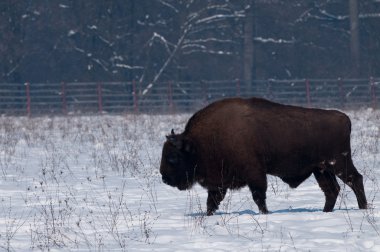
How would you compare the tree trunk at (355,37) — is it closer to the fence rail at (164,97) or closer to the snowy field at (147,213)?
the fence rail at (164,97)

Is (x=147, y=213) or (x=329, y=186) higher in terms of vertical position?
(x=329, y=186)

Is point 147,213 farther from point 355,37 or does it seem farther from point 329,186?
point 355,37

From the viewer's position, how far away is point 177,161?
10102 millimetres

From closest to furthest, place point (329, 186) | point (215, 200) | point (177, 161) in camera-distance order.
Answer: point (215, 200) < point (177, 161) < point (329, 186)

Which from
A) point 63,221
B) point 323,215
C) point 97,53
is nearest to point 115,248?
point 63,221

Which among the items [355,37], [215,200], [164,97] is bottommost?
[215,200]

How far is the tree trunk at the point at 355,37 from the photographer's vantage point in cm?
4575

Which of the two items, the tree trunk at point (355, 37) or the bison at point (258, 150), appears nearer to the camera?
the bison at point (258, 150)

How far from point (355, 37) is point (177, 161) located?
3716 cm

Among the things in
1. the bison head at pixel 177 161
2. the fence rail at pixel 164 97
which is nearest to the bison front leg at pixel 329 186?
the bison head at pixel 177 161

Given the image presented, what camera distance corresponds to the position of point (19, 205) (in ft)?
35.6

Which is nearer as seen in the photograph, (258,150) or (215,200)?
(258,150)

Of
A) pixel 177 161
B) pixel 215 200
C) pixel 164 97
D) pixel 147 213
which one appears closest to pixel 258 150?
pixel 215 200

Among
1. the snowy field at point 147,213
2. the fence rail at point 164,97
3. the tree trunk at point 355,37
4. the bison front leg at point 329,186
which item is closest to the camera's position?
the snowy field at point 147,213
